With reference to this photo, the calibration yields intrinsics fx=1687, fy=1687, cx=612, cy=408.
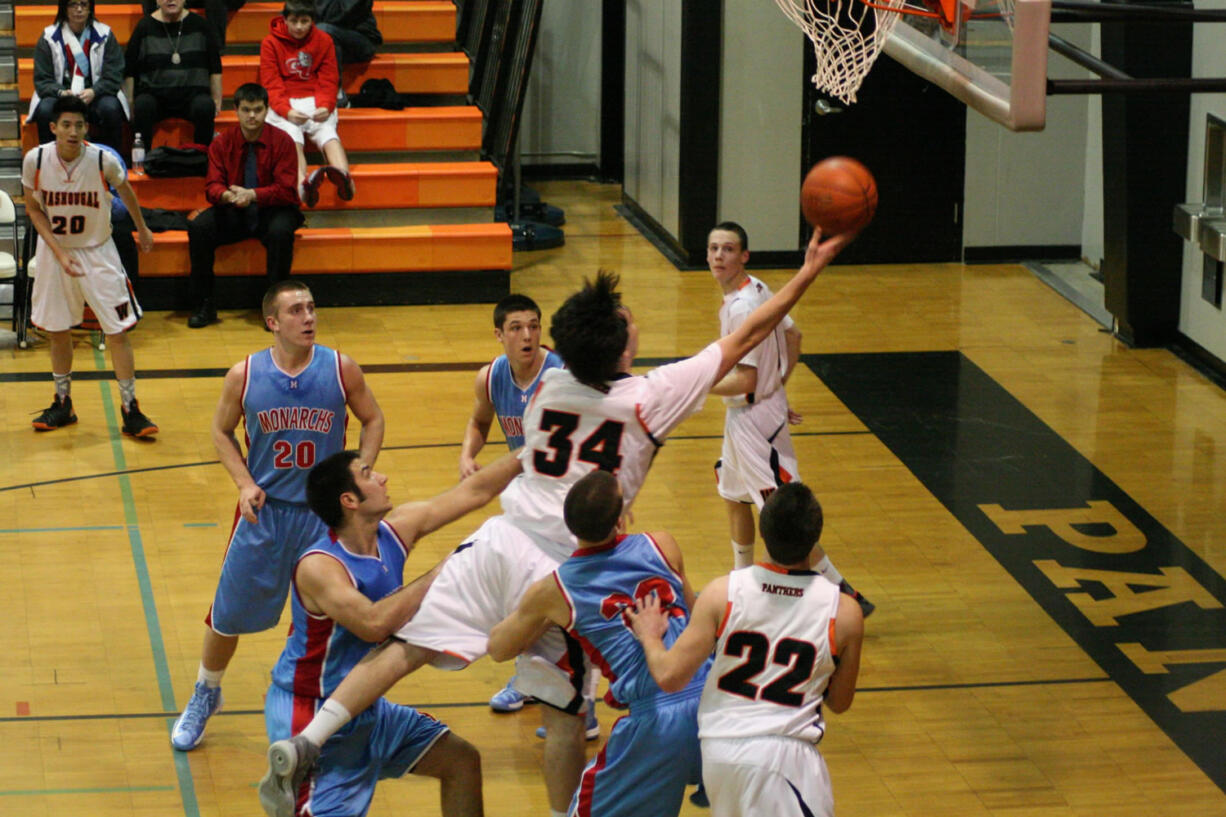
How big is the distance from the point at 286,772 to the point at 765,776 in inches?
51.5

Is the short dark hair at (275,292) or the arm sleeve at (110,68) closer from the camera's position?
the short dark hair at (275,292)

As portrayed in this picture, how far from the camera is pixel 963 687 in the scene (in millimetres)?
6629

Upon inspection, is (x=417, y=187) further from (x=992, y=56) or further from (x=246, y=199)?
(x=992, y=56)

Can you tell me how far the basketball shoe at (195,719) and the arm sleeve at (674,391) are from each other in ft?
7.33

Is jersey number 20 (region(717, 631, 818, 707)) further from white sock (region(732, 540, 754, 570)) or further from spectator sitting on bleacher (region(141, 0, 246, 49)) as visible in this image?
spectator sitting on bleacher (region(141, 0, 246, 49))

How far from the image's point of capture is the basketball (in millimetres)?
5098

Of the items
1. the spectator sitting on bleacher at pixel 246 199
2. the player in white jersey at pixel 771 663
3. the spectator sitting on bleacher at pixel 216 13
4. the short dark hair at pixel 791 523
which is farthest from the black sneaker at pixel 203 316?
the short dark hair at pixel 791 523

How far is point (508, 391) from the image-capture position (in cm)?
625

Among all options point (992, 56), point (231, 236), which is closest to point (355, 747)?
point (992, 56)

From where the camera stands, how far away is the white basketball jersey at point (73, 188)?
9.28 metres

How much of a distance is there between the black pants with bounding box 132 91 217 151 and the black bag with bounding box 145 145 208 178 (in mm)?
293

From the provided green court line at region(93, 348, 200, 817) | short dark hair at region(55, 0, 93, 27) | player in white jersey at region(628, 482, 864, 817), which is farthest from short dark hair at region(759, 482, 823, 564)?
short dark hair at region(55, 0, 93, 27)

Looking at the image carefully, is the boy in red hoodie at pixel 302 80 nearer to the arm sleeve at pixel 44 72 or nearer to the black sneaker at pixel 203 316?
the black sneaker at pixel 203 316

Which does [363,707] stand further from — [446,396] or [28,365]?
[28,365]
